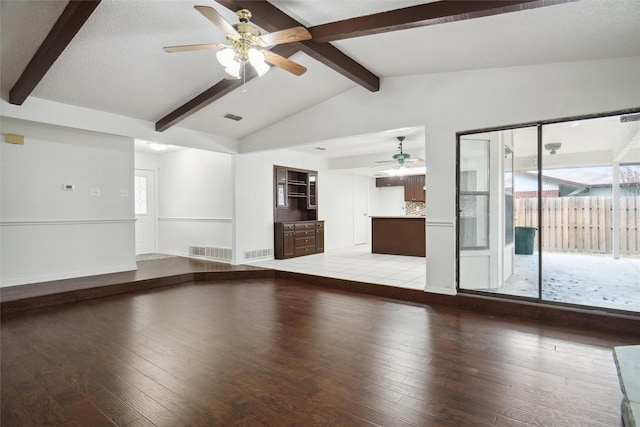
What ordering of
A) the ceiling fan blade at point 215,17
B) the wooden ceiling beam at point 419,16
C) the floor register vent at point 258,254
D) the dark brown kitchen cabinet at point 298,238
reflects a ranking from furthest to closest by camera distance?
the dark brown kitchen cabinet at point 298,238
the floor register vent at point 258,254
the wooden ceiling beam at point 419,16
the ceiling fan blade at point 215,17

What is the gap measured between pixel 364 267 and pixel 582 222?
12.0 ft

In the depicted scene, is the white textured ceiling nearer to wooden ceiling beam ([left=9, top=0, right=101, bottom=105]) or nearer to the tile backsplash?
wooden ceiling beam ([left=9, top=0, right=101, bottom=105])

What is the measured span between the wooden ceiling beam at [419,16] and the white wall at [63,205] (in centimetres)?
427

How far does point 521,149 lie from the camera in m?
5.28

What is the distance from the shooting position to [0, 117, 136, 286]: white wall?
4.46 metres

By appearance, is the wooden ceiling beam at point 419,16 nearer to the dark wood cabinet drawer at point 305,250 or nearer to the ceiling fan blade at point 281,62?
the ceiling fan blade at point 281,62

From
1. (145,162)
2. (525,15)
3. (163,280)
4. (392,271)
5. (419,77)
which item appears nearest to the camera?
(525,15)

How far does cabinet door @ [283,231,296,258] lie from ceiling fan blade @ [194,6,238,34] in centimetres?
528

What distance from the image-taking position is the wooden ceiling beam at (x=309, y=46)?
2.81 metres

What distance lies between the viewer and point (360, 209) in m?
10.5

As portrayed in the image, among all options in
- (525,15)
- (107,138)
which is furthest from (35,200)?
(525,15)

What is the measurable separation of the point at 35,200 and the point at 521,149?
7.57 metres

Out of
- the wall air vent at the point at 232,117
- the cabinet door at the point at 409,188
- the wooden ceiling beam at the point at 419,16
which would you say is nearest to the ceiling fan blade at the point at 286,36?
the wooden ceiling beam at the point at 419,16

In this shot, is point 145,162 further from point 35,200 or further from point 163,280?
point 163,280
